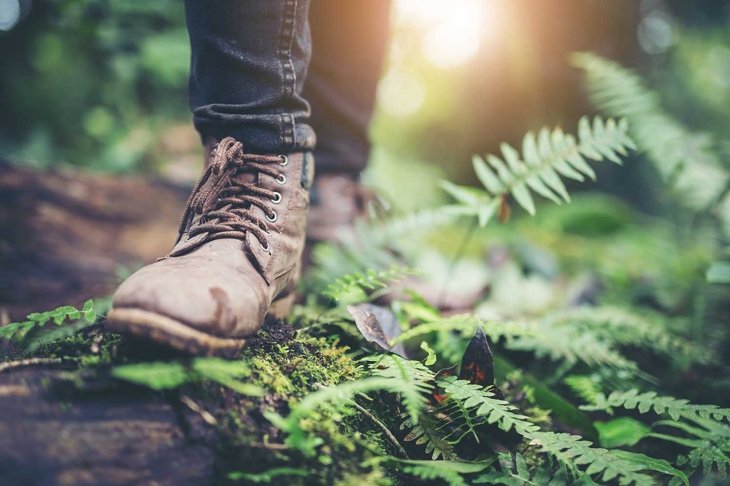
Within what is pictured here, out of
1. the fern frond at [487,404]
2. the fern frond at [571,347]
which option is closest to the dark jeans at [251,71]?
the fern frond at [487,404]

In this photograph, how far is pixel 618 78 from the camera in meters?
3.12

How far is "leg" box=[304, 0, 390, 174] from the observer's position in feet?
8.21

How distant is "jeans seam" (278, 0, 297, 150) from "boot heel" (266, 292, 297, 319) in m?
0.63

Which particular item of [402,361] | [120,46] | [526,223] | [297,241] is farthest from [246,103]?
[120,46]

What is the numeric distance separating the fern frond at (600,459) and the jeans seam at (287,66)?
133cm

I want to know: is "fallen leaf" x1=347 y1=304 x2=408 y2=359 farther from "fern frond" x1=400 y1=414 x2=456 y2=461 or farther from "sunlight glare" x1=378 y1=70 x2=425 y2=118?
"sunlight glare" x1=378 y1=70 x2=425 y2=118

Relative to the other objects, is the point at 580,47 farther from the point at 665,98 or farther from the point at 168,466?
the point at 665,98

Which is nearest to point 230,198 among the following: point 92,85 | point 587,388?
point 587,388

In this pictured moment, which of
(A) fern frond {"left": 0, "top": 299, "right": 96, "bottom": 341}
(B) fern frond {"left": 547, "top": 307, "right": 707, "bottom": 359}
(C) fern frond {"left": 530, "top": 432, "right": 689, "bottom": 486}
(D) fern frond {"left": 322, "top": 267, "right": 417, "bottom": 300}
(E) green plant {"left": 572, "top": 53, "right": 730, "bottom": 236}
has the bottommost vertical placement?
(B) fern frond {"left": 547, "top": 307, "right": 707, "bottom": 359}

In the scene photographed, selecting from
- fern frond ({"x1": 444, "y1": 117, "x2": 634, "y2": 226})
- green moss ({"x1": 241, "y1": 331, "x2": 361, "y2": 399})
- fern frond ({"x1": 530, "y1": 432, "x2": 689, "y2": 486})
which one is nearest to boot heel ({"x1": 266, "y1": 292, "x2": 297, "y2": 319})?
green moss ({"x1": 241, "y1": 331, "x2": 361, "y2": 399})

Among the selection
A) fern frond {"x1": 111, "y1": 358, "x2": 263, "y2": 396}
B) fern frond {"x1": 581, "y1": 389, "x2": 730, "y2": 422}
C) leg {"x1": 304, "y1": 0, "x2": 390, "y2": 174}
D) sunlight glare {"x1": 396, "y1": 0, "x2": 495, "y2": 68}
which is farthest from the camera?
sunlight glare {"x1": 396, "y1": 0, "x2": 495, "y2": 68}

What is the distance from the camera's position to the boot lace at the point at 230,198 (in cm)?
148

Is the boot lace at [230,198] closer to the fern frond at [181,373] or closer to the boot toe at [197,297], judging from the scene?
the boot toe at [197,297]

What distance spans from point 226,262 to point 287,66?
31.2 inches
